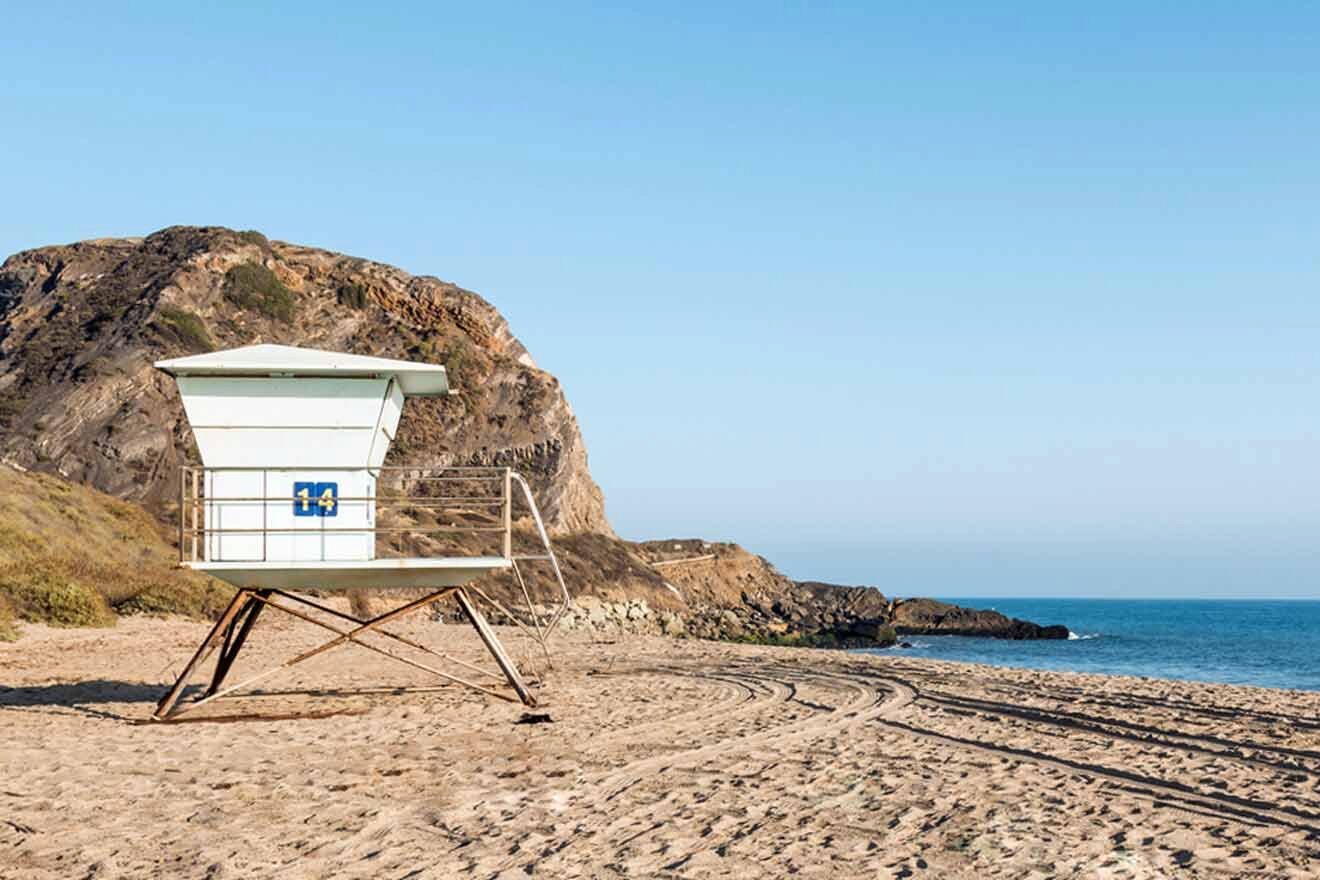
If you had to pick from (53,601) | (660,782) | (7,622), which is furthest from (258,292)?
(660,782)

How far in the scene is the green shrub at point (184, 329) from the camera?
202 feet

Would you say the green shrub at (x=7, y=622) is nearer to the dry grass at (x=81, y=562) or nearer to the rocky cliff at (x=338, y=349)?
the dry grass at (x=81, y=562)

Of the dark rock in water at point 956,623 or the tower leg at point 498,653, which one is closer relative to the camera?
the tower leg at point 498,653

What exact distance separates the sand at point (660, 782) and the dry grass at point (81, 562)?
8681mm

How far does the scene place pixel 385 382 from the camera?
1382 cm

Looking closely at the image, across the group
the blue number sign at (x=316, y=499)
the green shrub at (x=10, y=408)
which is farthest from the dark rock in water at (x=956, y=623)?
the blue number sign at (x=316, y=499)

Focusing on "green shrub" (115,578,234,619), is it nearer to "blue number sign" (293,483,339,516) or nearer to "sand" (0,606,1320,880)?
"sand" (0,606,1320,880)

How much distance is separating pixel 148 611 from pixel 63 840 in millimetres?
22386

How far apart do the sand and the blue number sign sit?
92.3 inches

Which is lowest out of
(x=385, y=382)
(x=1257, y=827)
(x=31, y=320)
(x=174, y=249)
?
(x=1257, y=827)

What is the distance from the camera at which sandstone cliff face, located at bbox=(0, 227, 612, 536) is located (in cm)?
5431

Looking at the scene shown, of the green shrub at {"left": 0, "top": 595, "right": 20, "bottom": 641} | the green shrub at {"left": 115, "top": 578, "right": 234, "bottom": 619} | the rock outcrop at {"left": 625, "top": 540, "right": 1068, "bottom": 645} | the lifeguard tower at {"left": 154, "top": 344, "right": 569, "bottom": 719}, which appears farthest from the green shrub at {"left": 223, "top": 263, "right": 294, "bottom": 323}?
the lifeguard tower at {"left": 154, "top": 344, "right": 569, "bottom": 719}

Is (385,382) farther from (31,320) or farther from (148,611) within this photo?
(31,320)

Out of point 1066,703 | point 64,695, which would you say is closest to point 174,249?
point 64,695
